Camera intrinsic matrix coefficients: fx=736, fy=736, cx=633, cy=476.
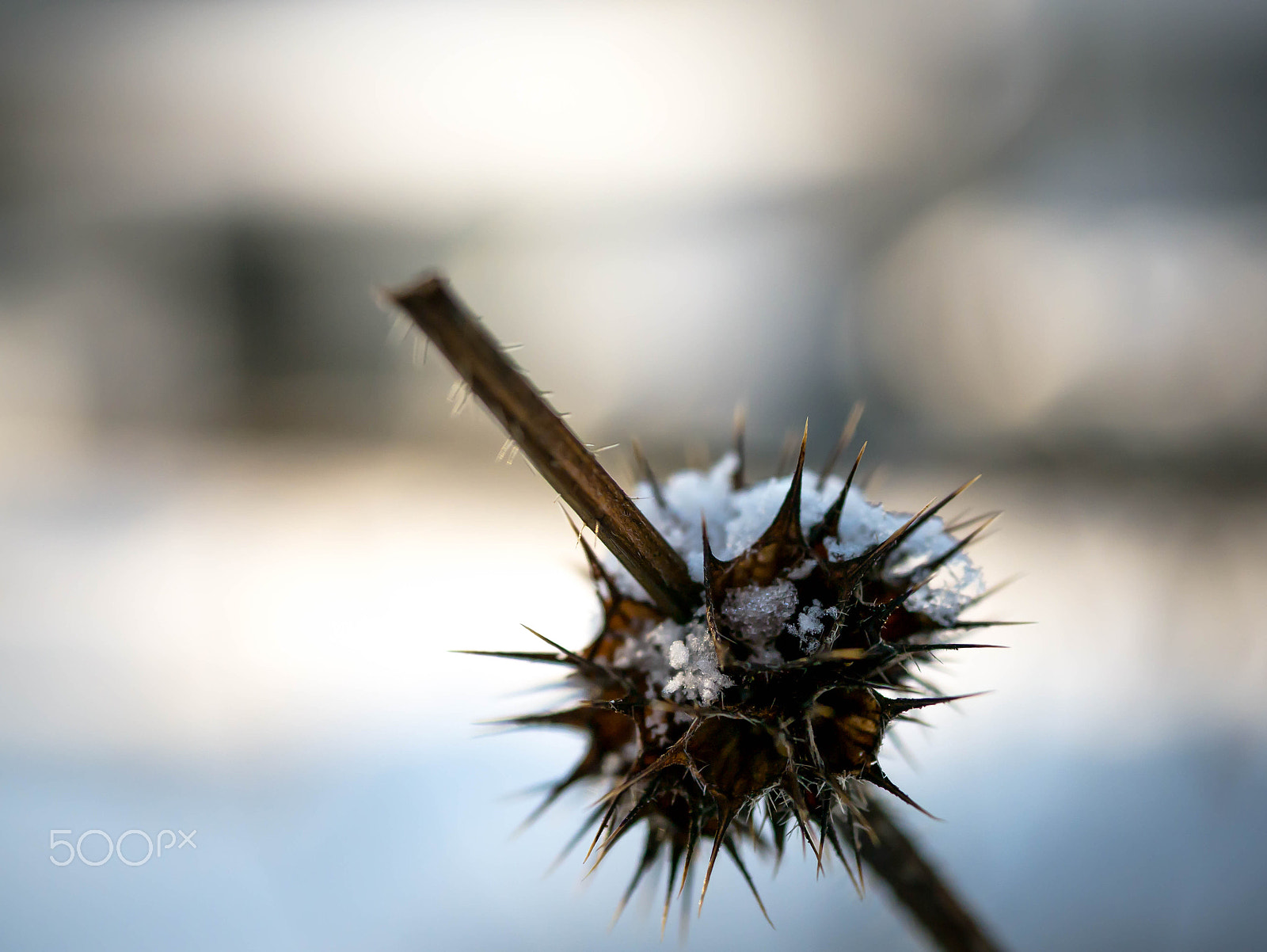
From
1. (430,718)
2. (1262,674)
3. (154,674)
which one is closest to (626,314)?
(430,718)

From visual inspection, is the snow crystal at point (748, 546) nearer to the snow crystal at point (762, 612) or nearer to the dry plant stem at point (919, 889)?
the snow crystal at point (762, 612)

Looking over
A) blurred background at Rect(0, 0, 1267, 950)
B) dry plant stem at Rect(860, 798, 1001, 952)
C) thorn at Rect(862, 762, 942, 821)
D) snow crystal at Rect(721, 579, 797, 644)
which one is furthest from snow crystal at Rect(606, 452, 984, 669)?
blurred background at Rect(0, 0, 1267, 950)

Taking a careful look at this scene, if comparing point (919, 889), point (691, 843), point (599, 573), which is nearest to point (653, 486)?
point (599, 573)

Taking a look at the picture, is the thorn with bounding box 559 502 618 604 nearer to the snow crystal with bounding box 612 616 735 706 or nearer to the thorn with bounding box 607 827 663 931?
the snow crystal with bounding box 612 616 735 706

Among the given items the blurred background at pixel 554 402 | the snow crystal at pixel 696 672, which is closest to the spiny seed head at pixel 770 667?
the snow crystal at pixel 696 672

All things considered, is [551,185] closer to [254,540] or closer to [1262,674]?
[254,540]
